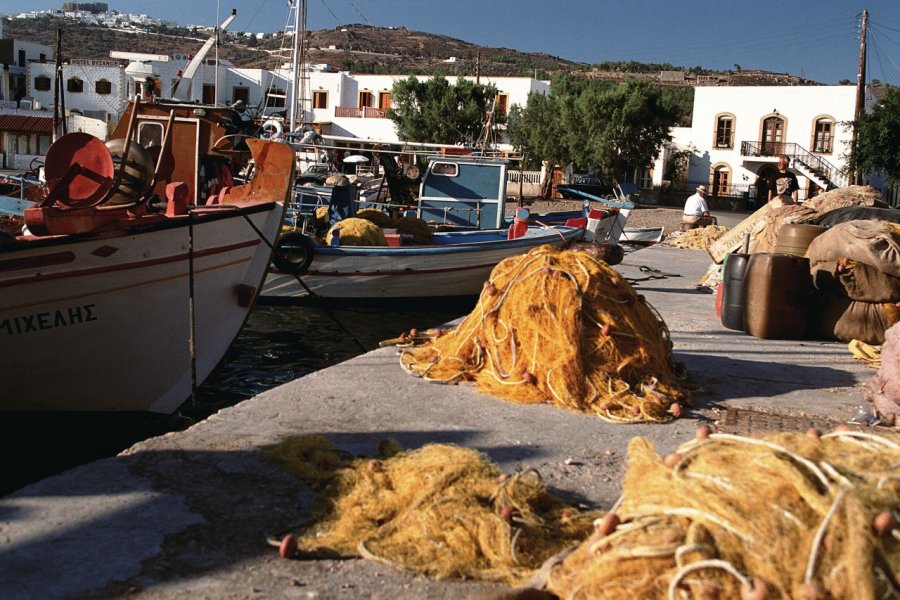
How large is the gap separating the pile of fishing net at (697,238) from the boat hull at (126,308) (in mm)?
11687

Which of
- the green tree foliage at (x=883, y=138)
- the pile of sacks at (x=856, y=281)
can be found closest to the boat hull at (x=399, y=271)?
the pile of sacks at (x=856, y=281)

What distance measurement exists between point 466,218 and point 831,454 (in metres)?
14.1

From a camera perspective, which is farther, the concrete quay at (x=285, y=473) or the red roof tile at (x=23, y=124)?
the red roof tile at (x=23, y=124)

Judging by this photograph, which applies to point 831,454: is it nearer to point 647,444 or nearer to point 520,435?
point 647,444

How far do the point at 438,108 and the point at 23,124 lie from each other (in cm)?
2343

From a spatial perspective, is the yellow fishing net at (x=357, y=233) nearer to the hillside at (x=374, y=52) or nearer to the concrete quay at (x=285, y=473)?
the concrete quay at (x=285, y=473)

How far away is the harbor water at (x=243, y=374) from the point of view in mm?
7586

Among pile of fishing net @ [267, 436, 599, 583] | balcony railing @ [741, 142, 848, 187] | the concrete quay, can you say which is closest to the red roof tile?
balcony railing @ [741, 142, 848, 187]

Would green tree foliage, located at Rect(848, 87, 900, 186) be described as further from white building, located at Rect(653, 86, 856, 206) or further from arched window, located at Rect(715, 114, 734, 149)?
arched window, located at Rect(715, 114, 734, 149)

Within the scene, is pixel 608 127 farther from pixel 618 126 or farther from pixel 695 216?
pixel 695 216

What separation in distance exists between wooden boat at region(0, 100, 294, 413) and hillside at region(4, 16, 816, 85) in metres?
95.3

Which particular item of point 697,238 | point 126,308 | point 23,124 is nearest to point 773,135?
point 697,238

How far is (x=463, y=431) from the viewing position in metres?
5.22

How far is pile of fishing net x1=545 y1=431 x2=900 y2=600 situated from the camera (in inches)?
105
